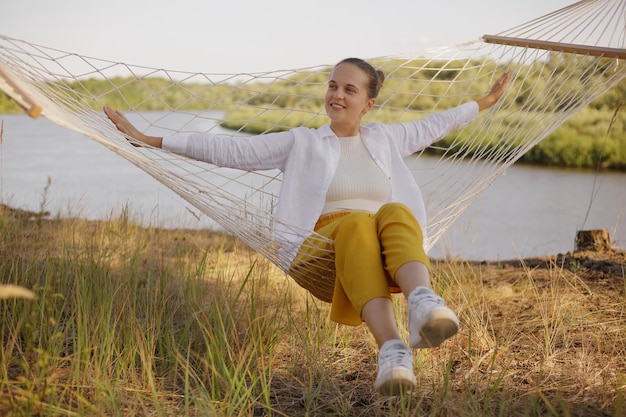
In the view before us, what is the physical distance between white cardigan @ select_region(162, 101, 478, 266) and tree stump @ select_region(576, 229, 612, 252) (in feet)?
5.13

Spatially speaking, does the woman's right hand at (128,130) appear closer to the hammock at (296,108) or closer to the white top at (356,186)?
the hammock at (296,108)

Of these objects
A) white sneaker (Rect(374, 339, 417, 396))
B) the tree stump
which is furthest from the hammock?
the tree stump

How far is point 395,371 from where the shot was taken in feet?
5.02

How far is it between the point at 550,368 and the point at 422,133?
874mm

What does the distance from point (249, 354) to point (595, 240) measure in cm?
230

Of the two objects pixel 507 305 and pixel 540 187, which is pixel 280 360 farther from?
pixel 540 187

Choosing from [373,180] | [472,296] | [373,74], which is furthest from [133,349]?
[472,296]

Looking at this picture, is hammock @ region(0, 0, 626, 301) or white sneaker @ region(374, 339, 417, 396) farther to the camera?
hammock @ region(0, 0, 626, 301)

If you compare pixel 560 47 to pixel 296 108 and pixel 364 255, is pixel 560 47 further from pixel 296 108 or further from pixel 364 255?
pixel 364 255

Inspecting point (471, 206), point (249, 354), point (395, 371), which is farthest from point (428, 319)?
point (471, 206)

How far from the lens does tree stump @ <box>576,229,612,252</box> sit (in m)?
3.60

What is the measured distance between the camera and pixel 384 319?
1.66 metres

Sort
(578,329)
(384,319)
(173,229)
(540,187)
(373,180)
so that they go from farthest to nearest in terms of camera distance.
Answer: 1. (540,187)
2. (173,229)
3. (578,329)
4. (373,180)
5. (384,319)

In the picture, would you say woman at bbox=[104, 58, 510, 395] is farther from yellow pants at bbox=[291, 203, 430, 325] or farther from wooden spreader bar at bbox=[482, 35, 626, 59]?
wooden spreader bar at bbox=[482, 35, 626, 59]
